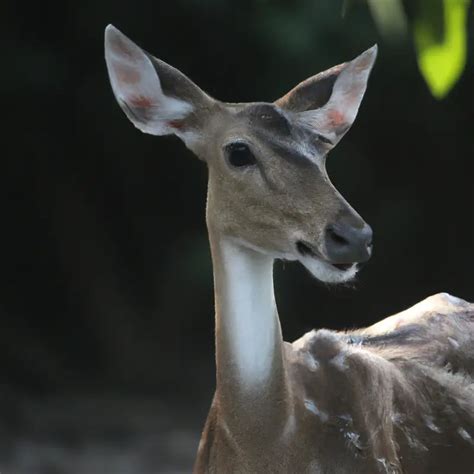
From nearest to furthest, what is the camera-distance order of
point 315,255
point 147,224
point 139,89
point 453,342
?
point 315,255 → point 139,89 → point 453,342 → point 147,224

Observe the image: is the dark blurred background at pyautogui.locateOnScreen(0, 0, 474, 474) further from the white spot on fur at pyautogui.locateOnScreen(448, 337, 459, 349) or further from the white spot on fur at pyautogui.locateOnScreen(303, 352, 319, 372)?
the white spot on fur at pyautogui.locateOnScreen(303, 352, 319, 372)

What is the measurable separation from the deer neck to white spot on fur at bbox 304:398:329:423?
0.28 ft

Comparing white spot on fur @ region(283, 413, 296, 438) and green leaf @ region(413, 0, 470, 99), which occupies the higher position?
green leaf @ region(413, 0, 470, 99)

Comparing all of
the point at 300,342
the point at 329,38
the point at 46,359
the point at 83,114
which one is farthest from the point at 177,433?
the point at 300,342

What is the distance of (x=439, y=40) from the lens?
1656mm

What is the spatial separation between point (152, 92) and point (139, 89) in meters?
0.04

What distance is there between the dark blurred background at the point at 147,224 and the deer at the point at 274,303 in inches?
129

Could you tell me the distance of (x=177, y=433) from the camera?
7926mm

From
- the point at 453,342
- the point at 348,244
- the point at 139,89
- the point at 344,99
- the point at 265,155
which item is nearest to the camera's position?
the point at 348,244

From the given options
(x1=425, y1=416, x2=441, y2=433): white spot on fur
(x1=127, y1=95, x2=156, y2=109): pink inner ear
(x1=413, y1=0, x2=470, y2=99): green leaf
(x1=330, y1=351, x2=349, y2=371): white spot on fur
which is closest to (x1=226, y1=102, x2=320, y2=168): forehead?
(x1=127, y1=95, x2=156, y2=109): pink inner ear

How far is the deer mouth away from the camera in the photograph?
3.20 metres

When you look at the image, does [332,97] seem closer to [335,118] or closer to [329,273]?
[335,118]

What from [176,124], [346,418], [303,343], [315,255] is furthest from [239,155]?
[346,418]

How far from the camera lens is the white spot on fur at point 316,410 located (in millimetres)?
3527
